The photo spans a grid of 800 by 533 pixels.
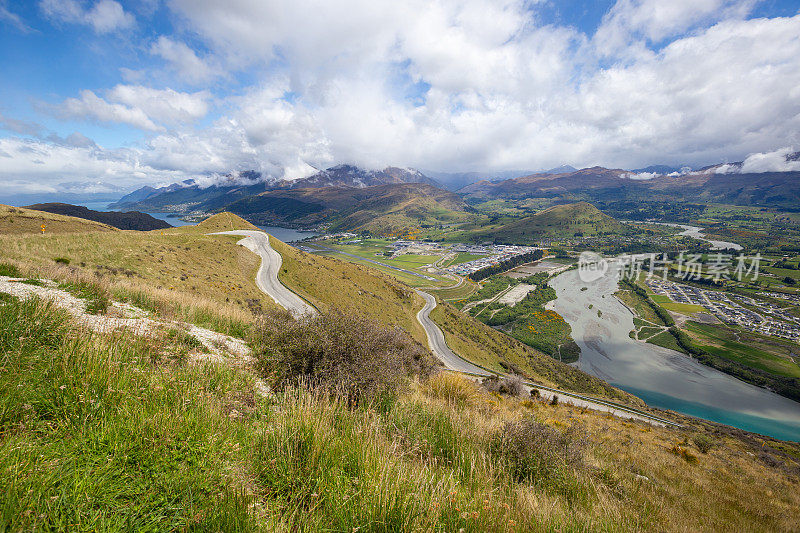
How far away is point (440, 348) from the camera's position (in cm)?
4744

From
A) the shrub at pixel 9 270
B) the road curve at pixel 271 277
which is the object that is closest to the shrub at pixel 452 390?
the shrub at pixel 9 270

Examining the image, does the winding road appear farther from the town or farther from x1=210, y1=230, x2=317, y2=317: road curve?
the town

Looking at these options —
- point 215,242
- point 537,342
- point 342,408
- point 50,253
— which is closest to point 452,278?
point 537,342

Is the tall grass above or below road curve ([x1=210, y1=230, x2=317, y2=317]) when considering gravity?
above

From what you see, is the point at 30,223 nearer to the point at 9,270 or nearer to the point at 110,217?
the point at 9,270

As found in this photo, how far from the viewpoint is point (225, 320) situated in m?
9.62

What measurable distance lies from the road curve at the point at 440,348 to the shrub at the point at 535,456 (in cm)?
2990

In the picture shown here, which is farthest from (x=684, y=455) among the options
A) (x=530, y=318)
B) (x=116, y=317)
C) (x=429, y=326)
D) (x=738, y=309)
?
(x=738, y=309)

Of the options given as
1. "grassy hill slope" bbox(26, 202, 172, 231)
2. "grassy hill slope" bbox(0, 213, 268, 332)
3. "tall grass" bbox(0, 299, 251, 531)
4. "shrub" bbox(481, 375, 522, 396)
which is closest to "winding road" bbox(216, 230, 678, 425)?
"grassy hill slope" bbox(0, 213, 268, 332)

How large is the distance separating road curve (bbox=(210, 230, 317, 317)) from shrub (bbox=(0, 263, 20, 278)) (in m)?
13.9

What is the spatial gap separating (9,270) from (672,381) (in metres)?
88.8

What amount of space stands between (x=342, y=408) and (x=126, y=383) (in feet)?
8.30

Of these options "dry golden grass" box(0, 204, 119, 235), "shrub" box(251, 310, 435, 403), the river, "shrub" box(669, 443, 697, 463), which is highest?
"dry golden grass" box(0, 204, 119, 235)

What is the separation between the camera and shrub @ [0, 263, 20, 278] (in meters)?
7.53
